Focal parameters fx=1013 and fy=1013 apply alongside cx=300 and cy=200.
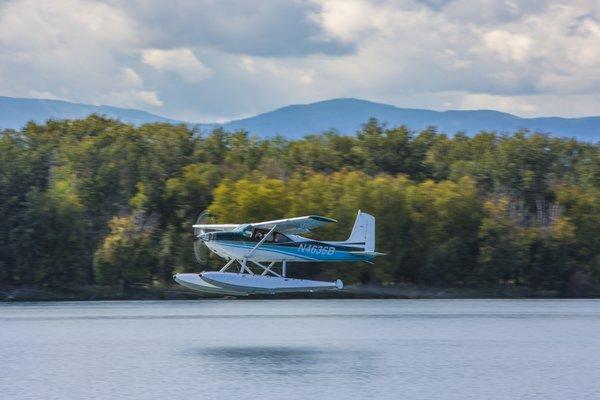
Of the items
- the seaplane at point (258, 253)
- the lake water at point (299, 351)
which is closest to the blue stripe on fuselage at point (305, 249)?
the seaplane at point (258, 253)

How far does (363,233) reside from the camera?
40312 mm

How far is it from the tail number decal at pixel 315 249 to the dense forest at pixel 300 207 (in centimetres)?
1548

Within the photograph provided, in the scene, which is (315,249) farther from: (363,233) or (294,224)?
(363,233)

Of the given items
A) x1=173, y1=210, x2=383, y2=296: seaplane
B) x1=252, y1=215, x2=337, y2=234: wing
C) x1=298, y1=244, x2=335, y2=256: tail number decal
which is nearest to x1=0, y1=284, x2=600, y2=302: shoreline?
x1=298, y1=244, x2=335, y2=256: tail number decal

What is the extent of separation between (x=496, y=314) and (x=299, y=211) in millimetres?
12618

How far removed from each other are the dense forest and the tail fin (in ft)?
46.6

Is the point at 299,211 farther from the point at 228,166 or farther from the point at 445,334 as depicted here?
the point at 445,334

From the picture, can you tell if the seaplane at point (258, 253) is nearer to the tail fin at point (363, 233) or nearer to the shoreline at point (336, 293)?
the tail fin at point (363, 233)

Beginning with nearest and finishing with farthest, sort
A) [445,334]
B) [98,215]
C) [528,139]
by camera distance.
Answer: [445,334] → [98,215] → [528,139]

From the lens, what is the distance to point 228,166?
201 ft

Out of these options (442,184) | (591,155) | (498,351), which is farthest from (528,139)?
(498,351)

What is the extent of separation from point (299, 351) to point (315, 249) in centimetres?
468

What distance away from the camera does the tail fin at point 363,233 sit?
40.1m

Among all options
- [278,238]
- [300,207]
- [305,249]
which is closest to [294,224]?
[278,238]
